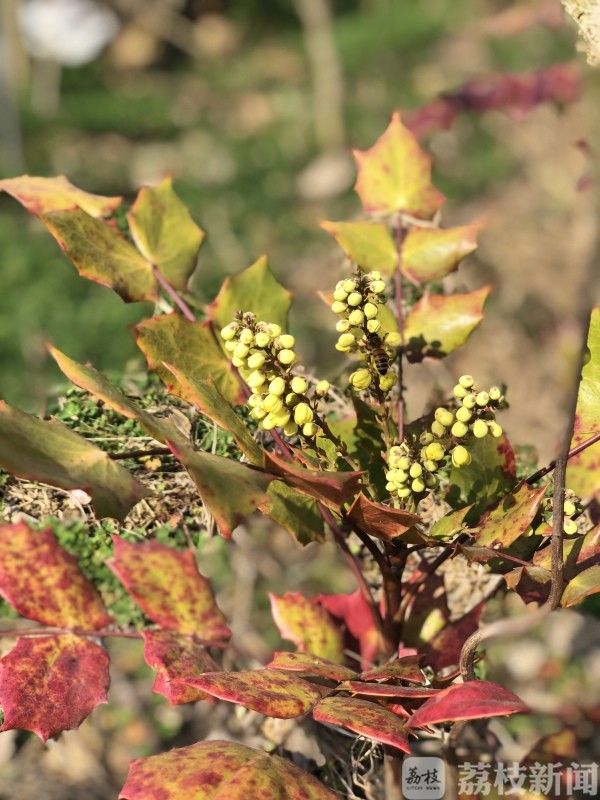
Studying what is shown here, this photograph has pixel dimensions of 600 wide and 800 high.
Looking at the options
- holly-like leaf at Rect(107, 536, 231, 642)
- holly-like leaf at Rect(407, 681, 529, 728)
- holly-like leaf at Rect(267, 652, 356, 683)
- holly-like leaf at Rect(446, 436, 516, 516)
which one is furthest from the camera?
holly-like leaf at Rect(107, 536, 231, 642)

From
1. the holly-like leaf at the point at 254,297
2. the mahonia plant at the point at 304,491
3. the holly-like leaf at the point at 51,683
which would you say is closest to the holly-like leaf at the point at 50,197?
the mahonia plant at the point at 304,491

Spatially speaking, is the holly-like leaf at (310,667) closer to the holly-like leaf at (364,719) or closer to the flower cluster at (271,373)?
the holly-like leaf at (364,719)

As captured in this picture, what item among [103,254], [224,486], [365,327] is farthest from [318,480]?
[103,254]

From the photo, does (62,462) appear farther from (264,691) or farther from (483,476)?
(483,476)

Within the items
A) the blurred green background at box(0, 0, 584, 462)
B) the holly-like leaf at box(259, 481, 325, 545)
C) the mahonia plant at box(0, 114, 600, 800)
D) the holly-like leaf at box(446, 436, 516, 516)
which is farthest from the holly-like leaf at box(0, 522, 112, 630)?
the holly-like leaf at box(446, 436, 516, 516)

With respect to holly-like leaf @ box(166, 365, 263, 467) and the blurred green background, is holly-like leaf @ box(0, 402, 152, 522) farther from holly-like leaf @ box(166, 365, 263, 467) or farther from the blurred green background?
the blurred green background

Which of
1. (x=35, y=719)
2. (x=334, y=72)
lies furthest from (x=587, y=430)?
(x=334, y=72)
